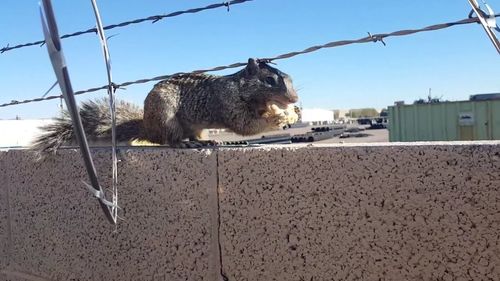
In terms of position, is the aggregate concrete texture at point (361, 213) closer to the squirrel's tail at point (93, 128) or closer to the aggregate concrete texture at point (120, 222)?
the aggregate concrete texture at point (120, 222)

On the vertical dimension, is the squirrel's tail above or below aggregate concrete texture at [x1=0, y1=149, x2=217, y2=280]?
above

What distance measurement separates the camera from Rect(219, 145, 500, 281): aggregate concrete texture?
1.65m

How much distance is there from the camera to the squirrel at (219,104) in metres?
2.77

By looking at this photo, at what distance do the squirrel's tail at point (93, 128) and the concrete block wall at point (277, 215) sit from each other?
111 millimetres

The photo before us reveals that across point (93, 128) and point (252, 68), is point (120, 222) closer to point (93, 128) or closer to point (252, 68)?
point (93, 128)

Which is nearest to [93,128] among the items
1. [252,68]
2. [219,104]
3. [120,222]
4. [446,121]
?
[120,222]

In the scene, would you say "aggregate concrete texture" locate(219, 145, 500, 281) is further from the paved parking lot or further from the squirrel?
the paved parking lot

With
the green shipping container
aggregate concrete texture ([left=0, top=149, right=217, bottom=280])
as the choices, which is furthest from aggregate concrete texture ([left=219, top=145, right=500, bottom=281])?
the green shipping container

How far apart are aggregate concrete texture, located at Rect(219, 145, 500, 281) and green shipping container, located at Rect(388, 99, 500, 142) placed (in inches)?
683

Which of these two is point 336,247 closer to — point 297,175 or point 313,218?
point 313,218

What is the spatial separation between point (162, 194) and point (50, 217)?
3.33 feet

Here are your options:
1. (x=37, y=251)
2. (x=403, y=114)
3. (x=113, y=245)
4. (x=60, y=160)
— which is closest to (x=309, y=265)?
(x=113, y=245)

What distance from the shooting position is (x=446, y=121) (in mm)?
20078

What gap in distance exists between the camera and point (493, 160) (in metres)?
1.61
